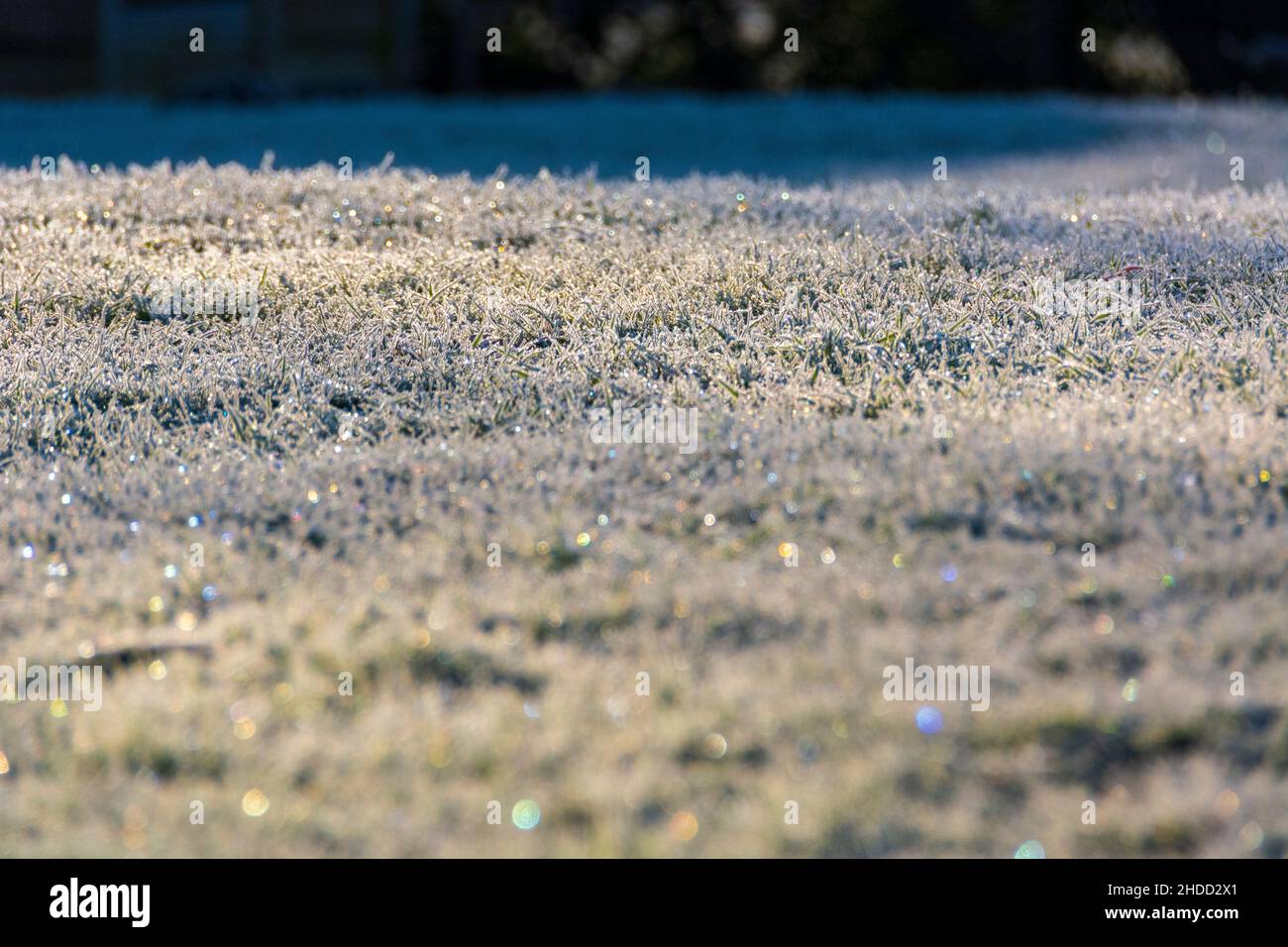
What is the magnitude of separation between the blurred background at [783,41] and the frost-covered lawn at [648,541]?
14334 mm

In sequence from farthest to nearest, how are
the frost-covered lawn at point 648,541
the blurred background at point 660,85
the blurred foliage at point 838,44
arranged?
the blurred foliage at point 838,44 < the blurred background at point 660,85 < the frost-covered lawn at point 648,541

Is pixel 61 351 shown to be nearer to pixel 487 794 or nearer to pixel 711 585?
pixel 711 585

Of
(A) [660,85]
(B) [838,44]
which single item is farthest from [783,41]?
(A) [660,85]

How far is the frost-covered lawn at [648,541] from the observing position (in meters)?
2.73

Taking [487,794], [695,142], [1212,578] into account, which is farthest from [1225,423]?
[695,142]

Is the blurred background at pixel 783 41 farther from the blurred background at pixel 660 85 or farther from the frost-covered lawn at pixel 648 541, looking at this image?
the frost-covered lawn at pixel 648 541

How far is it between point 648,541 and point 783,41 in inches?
750

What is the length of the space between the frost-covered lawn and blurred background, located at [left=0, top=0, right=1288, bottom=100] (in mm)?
14334

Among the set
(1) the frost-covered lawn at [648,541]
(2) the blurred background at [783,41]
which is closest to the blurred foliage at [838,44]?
(2) the blurred background at [783,41]

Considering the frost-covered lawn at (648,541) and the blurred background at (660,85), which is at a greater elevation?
the blurred background at (660,85)

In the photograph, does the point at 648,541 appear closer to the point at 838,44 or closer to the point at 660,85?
the point at 660,85

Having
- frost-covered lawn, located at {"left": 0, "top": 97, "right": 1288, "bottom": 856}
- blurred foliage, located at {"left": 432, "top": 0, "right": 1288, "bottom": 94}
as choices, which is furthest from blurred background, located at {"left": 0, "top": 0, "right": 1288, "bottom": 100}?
frost-covered lawn, located at {"left": 0, "top": 97, "right": 1288, "bottom": 856}

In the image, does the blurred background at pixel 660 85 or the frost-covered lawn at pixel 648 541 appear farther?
the blurred background at pixel 660 85

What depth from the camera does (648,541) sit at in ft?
12.4
